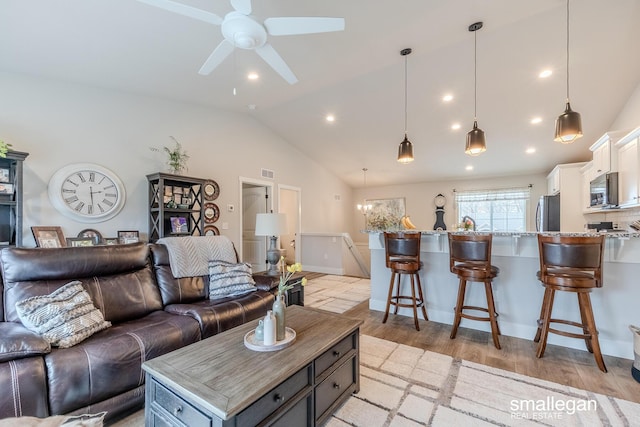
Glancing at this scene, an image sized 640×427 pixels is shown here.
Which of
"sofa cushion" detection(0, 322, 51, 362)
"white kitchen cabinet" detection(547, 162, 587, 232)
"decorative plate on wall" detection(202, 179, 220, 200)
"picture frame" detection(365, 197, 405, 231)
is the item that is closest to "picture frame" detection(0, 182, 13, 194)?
"sofa cushion" detection(0, 322, 51, 362)

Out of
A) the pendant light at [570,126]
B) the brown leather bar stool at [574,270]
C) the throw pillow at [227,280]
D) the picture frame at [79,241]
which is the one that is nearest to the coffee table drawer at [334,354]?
the throw pillow at [227,280]

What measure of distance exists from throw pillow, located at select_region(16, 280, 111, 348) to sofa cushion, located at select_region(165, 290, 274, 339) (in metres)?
0.58

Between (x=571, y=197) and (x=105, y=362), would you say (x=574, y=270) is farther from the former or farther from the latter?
(x=571, y=197)

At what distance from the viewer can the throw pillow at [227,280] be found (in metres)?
2.75

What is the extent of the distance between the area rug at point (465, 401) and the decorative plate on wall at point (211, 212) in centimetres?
364

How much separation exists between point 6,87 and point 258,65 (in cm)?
275

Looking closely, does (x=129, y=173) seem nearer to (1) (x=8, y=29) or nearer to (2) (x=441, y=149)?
(1) (x=8, y=29)

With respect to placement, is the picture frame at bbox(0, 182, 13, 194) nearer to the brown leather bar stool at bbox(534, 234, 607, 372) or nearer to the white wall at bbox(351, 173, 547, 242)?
the brown leather bar stool at bbox(534, 234, 607, 372)

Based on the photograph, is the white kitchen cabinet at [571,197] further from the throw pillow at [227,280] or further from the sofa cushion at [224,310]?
the throw pillow at [227,280]

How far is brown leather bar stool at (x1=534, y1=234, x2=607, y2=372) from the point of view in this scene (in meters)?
2.18

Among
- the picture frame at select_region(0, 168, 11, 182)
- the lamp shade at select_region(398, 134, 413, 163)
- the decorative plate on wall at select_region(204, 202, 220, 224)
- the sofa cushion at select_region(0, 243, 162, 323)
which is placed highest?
the lamp shade at select_region(398, 134, 413, 163)

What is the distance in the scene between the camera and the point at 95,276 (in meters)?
2.26

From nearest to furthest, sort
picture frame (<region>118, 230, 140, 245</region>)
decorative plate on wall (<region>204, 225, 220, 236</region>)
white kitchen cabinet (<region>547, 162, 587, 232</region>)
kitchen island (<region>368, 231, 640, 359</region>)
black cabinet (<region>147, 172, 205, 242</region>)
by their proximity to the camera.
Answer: kitchen island (<region>368, 231, 640, 359</region>) < picture frame (<region>118, 230, 140, 245</region>) < black cabinet (<region>147, 172, 205, 242</region>) < decorative plate on wall (<region>204, 225, 220, 236</region>) < white kitchen cabinet (<region>547, 162, 587, 232</region>)

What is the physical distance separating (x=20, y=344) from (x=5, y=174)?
242cm
